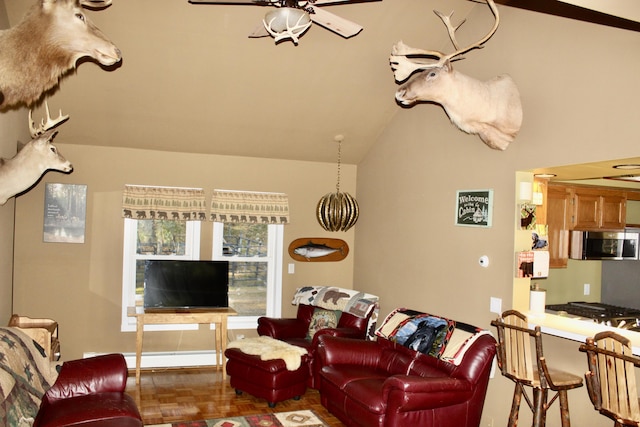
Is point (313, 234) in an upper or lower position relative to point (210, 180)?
lower

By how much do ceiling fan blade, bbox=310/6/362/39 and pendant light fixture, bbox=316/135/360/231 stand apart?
2.79m

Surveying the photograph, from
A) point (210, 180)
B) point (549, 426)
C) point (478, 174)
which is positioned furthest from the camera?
point (210, 180)

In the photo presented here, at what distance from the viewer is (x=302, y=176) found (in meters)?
6.58

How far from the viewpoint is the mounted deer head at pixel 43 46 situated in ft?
10.3

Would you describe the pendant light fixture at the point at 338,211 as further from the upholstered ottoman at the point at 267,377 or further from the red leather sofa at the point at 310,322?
the upholstered ottoman at the point at 267,377

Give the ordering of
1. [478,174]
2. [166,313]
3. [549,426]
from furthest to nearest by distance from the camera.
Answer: [166,313] → [478,174] → [549,426]

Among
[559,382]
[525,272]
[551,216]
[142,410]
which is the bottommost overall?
[142,410]

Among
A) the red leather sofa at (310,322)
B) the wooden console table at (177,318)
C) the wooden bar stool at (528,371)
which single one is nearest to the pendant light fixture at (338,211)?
the red leather sofa at (310,322)

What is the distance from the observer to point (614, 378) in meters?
2.83

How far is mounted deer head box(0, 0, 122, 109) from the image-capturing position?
3.13m

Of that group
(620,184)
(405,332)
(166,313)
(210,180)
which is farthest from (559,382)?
(210,180)

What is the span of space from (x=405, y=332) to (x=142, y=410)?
7.66ft

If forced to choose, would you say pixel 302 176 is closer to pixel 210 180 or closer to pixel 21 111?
pixel 210 180

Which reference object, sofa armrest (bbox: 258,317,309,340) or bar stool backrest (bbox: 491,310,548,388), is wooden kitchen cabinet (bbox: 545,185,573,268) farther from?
sofa armrest (bbox: 258,317,309,340)
